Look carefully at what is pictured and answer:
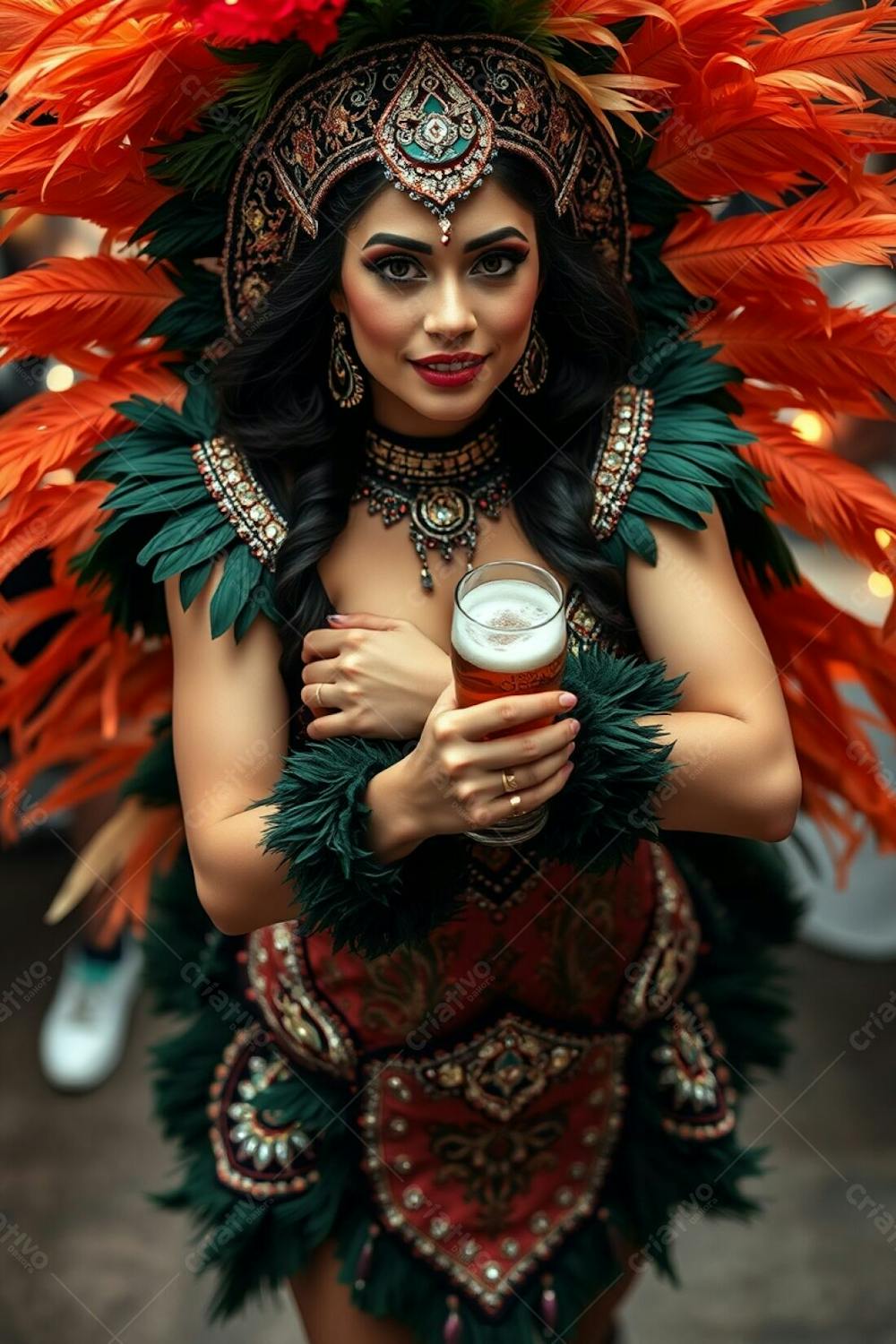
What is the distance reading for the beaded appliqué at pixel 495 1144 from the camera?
1.90m

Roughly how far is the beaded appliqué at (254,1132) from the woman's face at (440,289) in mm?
853

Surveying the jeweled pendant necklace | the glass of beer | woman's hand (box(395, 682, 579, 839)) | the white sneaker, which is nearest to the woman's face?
the jeweled pendant necklace

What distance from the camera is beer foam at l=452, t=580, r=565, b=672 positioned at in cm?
144

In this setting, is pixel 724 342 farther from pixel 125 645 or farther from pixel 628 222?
pixel 125 645

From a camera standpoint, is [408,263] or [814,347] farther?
[814,347]

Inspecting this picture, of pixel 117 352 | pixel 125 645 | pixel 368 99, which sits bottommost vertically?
pixel 125 645

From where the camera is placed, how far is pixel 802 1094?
3023 millimetres

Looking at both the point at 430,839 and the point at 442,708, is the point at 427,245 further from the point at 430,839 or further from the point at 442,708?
the point at 430,839

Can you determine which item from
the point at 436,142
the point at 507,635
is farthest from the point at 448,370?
the point at 507,635

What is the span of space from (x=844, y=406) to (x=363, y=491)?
606mm

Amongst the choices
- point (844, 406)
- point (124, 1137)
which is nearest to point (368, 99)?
point (844, 406)

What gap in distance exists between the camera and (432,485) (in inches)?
70.5

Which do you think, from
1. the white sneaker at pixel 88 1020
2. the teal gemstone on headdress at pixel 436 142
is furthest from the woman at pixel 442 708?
the white sneaker at pixel 88 1020

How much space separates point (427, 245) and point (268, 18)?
0.84ft
